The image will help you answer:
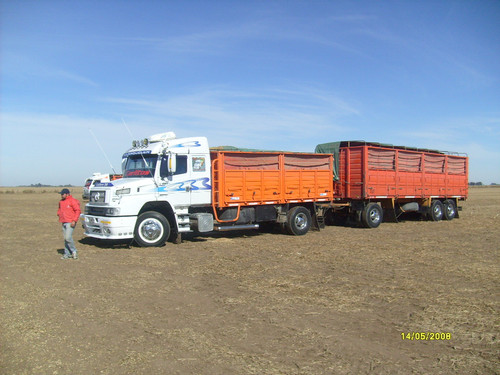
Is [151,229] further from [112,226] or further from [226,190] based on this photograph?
[226,190]

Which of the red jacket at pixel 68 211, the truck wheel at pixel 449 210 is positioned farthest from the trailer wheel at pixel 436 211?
the red jacket at pixel 68 211

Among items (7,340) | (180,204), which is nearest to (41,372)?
(7,340)

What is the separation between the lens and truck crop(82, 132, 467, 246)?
11.7m

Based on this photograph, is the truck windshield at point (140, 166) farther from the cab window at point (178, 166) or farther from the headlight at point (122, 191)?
the headlight at point (122, 191)

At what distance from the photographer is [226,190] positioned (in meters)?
13.2

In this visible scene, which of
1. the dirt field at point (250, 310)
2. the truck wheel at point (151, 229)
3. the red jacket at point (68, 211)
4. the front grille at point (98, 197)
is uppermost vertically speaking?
the front grille at point (98, 197)

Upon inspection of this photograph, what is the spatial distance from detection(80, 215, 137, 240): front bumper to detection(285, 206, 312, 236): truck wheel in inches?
217

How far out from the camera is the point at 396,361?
179 inches

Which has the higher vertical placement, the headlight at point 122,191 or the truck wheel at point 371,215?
the headlight at point 122,191

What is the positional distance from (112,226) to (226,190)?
11.8 ft

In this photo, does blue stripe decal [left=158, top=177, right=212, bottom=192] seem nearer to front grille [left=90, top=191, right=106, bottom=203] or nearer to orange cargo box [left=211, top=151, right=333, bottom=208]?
orange cargo box [left=211, top=151, right=333, bottom=208]

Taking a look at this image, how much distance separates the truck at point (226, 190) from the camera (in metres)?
11.7

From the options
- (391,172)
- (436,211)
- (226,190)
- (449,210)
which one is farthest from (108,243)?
(449,210)

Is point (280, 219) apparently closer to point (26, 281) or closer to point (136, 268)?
Answer: point (136, 268)
